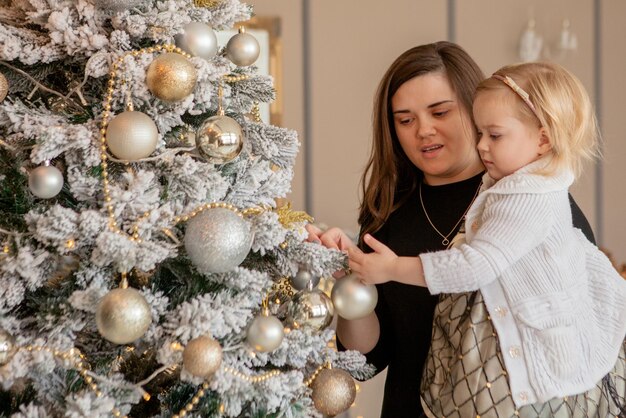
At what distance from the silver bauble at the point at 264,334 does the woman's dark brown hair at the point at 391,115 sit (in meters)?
0.72

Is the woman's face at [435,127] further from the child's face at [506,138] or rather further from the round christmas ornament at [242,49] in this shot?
the round christmas ornament at [242,49]

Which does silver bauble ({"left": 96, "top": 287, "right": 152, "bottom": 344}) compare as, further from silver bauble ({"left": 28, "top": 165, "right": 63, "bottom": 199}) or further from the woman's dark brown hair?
the woman's dark brown hair

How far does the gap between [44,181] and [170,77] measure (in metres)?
0.24

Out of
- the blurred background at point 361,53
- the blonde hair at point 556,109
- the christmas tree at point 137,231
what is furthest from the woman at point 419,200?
the blurred background at point 361,53

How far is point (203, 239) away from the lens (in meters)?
1.01

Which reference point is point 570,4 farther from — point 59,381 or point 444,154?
point 59,381

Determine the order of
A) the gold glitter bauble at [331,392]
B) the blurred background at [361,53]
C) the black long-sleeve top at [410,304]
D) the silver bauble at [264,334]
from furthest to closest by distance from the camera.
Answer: the blurred background at [361,53] → the black long-sleeve top at [410,304] → the gold glitter bauble at [331,392] → the silver bauble at [264,334]

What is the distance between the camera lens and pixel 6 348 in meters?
1.02

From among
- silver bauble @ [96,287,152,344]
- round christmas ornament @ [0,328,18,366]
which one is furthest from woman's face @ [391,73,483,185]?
round christmas ornament @ [0,328,18,366]

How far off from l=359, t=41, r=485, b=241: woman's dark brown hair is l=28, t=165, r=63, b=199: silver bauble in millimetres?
908

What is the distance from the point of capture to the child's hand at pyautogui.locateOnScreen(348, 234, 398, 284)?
123 cm

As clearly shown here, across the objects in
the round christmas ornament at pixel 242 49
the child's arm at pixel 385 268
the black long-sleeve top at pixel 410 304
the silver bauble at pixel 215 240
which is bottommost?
the black long-sleeve top at pixel 410 304

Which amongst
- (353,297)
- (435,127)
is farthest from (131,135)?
(435,127)

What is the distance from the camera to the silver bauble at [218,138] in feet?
3.55
